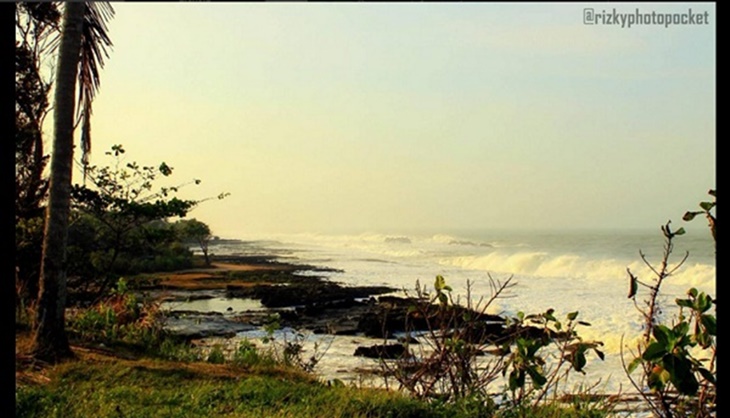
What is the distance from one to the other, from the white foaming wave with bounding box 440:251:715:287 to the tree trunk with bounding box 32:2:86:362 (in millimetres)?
25981

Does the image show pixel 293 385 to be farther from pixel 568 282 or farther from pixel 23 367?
pixel 568 282

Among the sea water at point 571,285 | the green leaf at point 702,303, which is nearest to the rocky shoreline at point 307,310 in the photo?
the sea water at point 571,285

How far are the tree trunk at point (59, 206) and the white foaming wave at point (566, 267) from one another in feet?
85.2

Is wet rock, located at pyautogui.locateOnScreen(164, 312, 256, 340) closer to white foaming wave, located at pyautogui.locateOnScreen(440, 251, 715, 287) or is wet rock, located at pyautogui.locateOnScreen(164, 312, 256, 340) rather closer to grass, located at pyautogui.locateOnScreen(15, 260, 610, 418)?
grass, located at pyautogui.locateOnScreen(15, 260, 610, 418)

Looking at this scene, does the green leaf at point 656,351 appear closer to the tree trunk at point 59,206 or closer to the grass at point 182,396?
the grass at point 182,396

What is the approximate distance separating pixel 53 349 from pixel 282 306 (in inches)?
461

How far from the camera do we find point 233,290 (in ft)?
73.3

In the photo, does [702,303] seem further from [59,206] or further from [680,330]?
[59,206]

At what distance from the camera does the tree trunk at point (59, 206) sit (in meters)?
6.52

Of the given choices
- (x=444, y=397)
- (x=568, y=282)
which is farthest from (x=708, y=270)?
(x=444, y=397)

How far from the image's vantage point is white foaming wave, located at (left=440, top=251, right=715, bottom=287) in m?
28.9

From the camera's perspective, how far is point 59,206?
6523mm

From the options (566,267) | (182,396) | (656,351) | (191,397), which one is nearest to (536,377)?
(656,351)

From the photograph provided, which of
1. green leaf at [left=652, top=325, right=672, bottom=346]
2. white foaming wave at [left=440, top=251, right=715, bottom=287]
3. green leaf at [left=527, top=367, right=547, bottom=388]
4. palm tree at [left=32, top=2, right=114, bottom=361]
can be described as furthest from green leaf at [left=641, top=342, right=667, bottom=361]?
white foaming wave at [left=440, top=251, right=715, bottom=287]
